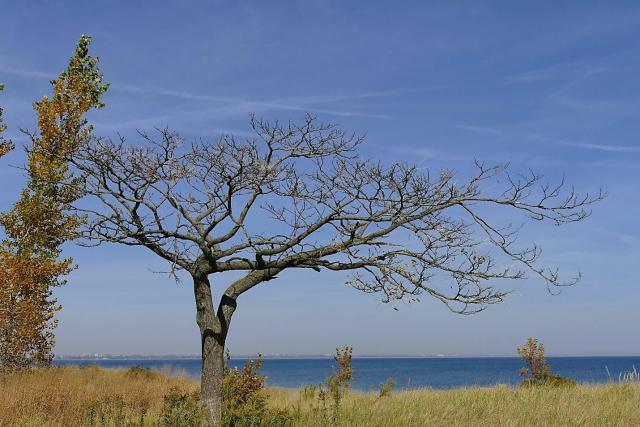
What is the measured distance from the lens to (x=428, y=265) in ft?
39.2

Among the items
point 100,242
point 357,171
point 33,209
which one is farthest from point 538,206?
point 33,209

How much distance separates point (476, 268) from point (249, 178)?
4608 millimetres

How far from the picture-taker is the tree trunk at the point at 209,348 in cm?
1191

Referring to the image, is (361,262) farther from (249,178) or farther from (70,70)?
(70,70)

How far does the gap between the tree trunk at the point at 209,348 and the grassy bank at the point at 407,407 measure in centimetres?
102

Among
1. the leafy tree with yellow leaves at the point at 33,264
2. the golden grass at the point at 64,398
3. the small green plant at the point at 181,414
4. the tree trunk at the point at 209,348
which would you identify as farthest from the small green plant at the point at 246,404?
the leafy tree with yellow leaves at the point at 33,264

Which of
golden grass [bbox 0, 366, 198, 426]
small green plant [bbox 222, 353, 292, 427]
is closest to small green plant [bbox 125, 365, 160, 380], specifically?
golden grass [bbox 0, 366, 198, 426]

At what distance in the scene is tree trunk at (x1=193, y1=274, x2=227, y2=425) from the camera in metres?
11.9

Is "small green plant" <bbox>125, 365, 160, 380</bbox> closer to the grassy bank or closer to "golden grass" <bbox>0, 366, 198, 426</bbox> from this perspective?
"golden grass" <bbox>0, 366, 198, 426</bbox>

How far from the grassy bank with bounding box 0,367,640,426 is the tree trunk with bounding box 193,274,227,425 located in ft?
3.36

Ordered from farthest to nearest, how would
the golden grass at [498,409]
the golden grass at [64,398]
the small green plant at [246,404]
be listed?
the golden grass at [64,398], the golden grass at [498,409], the small green plant at [246,404]

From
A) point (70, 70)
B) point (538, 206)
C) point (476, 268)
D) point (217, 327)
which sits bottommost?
point (217, 327)

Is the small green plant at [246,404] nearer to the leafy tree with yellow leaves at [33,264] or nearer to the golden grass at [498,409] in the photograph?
the golden grass at [498,409]

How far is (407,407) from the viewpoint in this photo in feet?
44.3
